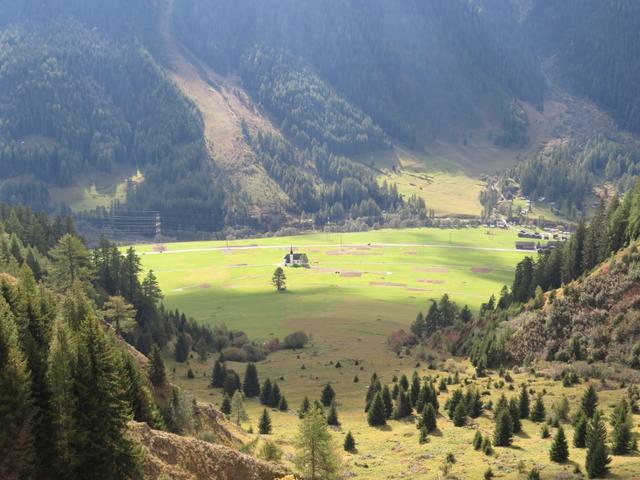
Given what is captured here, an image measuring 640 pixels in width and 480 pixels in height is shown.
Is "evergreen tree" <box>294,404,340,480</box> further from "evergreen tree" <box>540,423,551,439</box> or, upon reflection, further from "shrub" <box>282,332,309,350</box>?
"shrub" <box>282,332,309,350</box>

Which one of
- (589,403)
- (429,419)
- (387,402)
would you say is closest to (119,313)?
(387,402)

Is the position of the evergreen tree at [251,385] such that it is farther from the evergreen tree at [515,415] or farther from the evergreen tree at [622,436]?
the evergreen tree at [622,436]

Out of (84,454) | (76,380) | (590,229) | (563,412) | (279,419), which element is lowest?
(279,419)

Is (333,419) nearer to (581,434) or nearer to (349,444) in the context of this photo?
(349,444)

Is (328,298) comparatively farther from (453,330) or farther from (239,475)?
(239,475)

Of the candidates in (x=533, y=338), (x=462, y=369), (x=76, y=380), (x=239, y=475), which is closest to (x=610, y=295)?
(x=533, y=338)

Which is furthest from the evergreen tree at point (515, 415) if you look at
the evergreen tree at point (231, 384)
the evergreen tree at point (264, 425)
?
the evergreen tree at point (231, 384)
